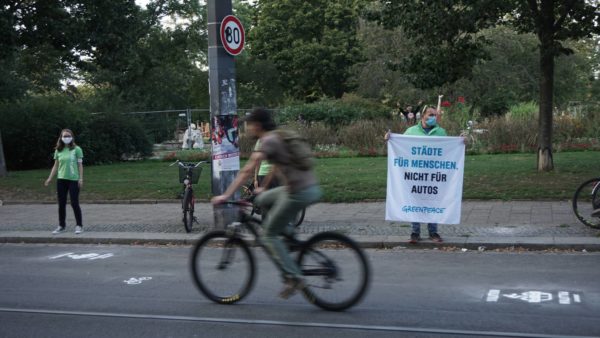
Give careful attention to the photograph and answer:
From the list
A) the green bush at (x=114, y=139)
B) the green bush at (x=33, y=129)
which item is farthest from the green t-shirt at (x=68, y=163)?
the green bush at (x=114, y=139)

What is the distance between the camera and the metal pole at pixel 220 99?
1109 cm

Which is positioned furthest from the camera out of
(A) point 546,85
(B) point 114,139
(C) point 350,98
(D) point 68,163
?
(C) point 350,98

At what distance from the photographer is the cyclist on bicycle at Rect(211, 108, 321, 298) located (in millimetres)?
6055

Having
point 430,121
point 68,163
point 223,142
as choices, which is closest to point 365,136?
point 223,142

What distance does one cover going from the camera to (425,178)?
33.2 ft

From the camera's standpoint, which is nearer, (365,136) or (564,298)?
(564,298)

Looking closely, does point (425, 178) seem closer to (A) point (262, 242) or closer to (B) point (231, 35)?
(B) point (231, 35)

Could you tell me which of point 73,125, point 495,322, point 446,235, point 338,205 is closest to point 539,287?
point 495,322

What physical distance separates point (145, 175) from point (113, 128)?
7414 millimetres

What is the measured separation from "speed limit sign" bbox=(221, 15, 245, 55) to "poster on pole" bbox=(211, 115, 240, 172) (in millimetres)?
1095

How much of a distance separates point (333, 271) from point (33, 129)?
2091 cm

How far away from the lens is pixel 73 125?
2520cm

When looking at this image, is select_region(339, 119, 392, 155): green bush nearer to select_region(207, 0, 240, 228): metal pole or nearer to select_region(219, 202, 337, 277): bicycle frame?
select_region(207, 0, 240, 228): metal pole

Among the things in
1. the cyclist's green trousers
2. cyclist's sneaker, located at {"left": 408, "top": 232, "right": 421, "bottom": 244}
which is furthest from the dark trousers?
the cyclist's green trousers
